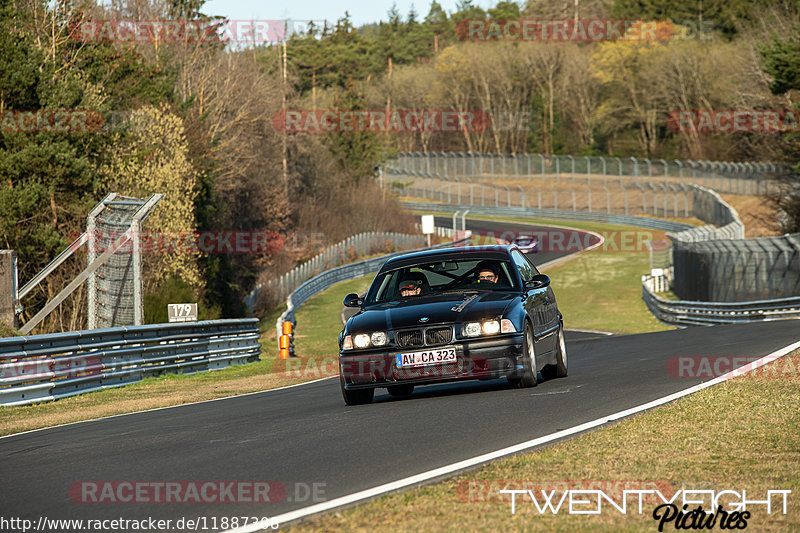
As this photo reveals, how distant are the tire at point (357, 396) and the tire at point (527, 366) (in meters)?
1.57

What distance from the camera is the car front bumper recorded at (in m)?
11.2

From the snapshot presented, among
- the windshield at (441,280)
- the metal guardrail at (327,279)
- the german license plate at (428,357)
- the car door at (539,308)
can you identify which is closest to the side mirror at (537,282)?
the car door at (539,308)

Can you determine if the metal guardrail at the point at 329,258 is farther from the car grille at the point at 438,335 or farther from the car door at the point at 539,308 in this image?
the car grille at the point at 438,335

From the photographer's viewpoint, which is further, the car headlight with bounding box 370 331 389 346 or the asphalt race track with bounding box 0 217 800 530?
the car headlight with bounding box 370 331 389 346

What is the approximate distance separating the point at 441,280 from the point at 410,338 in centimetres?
180

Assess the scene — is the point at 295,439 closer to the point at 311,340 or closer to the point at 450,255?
the point at 450,255

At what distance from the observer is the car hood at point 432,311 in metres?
11.3

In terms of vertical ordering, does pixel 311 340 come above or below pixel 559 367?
below

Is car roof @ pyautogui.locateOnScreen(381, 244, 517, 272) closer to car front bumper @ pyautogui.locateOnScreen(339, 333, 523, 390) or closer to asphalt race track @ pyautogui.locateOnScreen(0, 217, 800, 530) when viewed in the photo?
asphalt race track @ pyautogui.locateOnScreen(0, 217, 800, 530)

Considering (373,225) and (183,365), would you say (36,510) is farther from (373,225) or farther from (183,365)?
(373,225)

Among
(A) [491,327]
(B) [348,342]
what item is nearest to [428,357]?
(A) [491,327]

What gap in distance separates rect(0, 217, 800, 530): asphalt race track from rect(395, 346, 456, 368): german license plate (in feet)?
1.40

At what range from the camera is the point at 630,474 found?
6789 millimetres

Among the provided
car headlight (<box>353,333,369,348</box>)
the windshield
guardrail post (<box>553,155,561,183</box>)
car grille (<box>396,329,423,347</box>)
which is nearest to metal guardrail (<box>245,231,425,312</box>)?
guardrail post (<box>553,155,561,183</box>)
